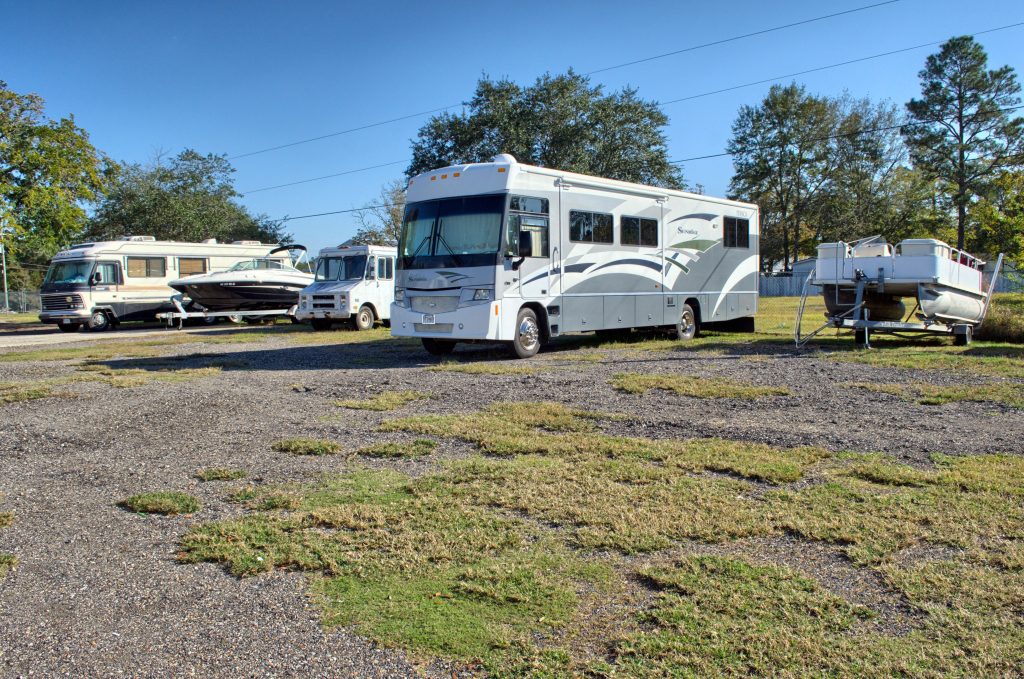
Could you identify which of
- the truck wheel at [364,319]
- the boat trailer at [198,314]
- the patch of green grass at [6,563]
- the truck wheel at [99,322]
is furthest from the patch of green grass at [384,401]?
the truck wheel at [99,322]

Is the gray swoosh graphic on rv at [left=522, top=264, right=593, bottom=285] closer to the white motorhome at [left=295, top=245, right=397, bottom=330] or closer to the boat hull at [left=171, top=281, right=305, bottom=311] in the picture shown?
the white motorhome at [left=295, top=245, right=397, bottom=330]

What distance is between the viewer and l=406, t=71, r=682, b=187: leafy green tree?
42.8m

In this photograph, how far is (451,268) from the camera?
12672mm

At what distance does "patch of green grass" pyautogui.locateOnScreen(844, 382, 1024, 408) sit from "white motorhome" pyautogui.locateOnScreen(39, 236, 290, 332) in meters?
21.7

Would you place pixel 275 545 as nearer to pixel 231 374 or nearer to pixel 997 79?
pixel 231 374

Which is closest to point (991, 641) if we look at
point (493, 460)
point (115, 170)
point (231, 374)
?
point (493, 460)

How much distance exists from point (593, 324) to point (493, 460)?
8.42 meters

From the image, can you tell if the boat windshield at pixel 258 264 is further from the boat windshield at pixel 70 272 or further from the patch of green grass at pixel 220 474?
the patch of green grass at pixel 220 474

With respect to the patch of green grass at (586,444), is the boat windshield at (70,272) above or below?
above

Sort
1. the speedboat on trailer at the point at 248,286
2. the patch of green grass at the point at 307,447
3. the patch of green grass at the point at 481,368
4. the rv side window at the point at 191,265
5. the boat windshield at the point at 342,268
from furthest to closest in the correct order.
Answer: the rv side window at the point at 191,265 < the speedboat on trailer at the point at 248,286 < the boat windshield at the point at 342,268 < the patch of green grass at the point at 481,368 < the patch of green grass at the point at 307,447

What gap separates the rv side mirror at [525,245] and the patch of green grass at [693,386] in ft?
10.4

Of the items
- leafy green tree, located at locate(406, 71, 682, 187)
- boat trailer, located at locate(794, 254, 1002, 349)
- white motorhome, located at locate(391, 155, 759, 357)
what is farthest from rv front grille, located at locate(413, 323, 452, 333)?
leafy green tree, located at locate(406, 71, 682, 187)

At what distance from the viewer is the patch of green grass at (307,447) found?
6.25m

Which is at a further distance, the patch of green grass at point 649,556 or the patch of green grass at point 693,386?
the patch of green grass at point 693,386
